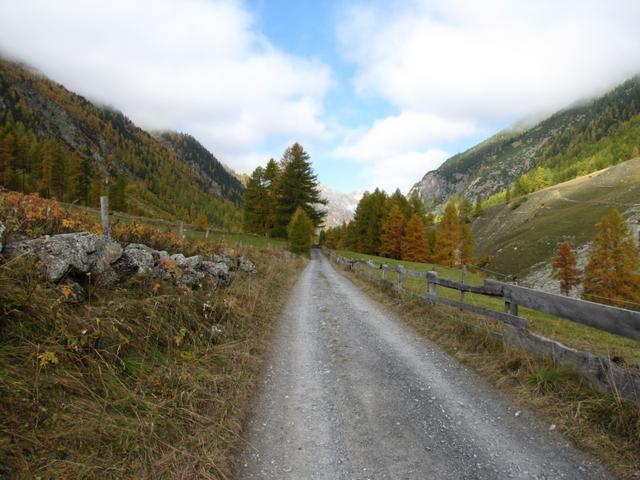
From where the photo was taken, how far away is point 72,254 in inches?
195

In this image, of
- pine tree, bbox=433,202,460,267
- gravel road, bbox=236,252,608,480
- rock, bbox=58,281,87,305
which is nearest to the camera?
gravel road, bbox=236,252,608,480

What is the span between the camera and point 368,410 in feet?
15.3

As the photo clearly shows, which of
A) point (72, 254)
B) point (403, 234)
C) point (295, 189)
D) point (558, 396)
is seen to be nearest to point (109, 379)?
point (72, 254)

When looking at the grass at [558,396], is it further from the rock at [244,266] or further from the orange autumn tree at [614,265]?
the orange autumn tree at [614,265]

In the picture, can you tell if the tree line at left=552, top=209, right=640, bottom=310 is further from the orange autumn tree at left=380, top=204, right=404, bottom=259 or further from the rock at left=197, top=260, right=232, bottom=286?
the rock at left=197, top=260, right=232, bottom=286

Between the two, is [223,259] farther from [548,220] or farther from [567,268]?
[548,220]

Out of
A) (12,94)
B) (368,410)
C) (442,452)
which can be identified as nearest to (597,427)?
(442,452)

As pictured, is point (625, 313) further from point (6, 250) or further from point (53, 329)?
point (6, 250)

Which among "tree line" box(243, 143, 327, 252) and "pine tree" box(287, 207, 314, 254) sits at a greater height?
"tree line" box(243, 143, 327, 252)

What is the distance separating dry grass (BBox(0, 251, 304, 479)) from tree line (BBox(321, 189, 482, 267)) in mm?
45131

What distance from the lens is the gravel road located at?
11.3ft

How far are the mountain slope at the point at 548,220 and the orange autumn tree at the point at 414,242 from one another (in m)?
29.0

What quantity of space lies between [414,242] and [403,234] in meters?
2.21

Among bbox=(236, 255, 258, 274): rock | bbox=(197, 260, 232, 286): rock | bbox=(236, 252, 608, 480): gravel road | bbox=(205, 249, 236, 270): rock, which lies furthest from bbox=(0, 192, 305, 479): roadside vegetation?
bbox=(236, 255, 258, 274): rock
